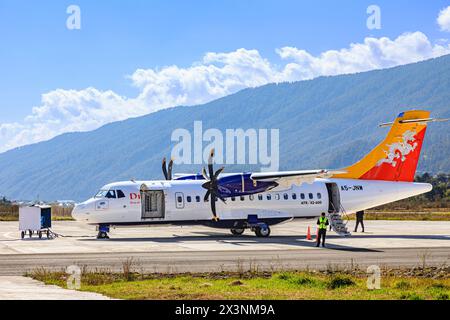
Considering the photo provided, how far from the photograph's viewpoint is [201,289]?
68.9 ft

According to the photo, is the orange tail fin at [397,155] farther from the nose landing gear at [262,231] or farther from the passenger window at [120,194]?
the passenger window at [120,194]

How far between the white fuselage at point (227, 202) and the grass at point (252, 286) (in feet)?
50.7

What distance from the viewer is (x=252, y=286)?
2169 centimetres

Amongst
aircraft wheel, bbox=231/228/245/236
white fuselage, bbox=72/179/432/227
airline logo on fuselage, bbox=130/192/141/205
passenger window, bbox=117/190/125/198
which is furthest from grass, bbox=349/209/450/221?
passenger window, bbox=117/190/125/198

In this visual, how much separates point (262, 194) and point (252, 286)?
2208cm

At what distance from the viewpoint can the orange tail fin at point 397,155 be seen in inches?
1804

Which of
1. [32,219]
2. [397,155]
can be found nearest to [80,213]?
[32,219]

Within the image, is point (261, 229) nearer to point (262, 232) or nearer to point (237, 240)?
point (262, 232)

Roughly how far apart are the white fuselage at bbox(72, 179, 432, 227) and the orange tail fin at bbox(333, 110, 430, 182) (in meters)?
0.59

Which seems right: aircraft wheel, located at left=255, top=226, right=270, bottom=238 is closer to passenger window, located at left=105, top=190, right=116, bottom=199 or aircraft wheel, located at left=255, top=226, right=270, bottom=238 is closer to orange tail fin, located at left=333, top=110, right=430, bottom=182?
orange tail fin, located at left=333, top=110, right=430, bottom=182

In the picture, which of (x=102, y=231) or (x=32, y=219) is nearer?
(x=102, y=231)

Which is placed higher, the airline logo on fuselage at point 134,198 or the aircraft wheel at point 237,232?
the airline logo on fuselage at point 134,198

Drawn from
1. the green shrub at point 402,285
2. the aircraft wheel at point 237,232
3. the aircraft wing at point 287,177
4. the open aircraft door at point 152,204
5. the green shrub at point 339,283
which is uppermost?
the aircraft wing at point 287,177

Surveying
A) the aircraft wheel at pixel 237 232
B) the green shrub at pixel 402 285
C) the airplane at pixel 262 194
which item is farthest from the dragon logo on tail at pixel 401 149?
the green shrub at pixel 402 285
